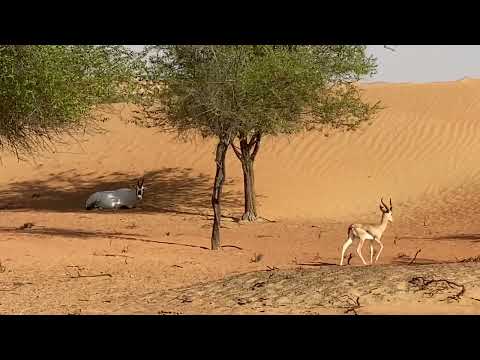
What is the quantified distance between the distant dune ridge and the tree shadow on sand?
23 centimetres

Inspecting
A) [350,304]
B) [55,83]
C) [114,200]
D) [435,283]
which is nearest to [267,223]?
[114,200]

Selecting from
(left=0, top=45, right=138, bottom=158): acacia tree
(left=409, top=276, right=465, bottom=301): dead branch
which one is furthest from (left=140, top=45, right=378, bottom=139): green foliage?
(left=409, top=276, right=465, bottom=301): dead branch

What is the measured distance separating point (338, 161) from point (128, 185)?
8850mm

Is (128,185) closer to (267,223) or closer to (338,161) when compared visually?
(338,161)

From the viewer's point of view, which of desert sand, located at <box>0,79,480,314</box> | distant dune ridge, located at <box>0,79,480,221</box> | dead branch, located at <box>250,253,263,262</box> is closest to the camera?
desert sand, located at <box>0,79,480,314</box>

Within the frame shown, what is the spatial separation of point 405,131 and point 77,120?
21398 mm

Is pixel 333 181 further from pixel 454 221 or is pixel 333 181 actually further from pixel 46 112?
pixel 46 112

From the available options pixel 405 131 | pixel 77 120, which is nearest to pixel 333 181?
pixel 405 131

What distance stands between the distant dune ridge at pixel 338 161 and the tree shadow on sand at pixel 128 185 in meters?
0.23

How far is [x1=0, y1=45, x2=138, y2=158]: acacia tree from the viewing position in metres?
11.6

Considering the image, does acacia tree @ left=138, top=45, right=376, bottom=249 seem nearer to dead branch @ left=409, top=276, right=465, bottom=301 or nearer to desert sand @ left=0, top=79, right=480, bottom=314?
desert sand @ left=0, top=79, right=480, bottom=314

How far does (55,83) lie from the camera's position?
12242 mm

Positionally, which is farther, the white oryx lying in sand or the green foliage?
the white oryx lying in sand

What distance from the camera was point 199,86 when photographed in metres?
14.0
